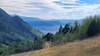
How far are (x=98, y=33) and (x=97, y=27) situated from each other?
92.9 inches

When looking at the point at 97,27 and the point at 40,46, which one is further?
the point at 40,46

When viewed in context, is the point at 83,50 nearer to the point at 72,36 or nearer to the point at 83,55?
the point at 83,55

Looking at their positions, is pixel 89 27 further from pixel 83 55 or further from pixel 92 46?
pixel 83 55

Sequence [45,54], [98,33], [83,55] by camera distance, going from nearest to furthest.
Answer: [83,55]
[45,54]
[98,33]

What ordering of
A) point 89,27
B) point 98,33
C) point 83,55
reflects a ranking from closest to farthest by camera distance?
point 83,55
point 98,33
point 89,27

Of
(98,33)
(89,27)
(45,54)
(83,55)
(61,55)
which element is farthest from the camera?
(89,27)

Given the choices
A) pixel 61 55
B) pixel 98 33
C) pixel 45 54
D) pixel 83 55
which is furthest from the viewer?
pixel 98 33

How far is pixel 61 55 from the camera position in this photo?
4747cm

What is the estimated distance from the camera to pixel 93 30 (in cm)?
7219

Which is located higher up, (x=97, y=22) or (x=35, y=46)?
(x=97, y=22)

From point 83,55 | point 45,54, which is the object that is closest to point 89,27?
point 45,54

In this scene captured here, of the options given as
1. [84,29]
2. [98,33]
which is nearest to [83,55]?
[98,33]

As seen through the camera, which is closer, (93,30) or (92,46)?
(92,46)

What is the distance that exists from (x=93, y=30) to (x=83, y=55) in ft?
96.1
